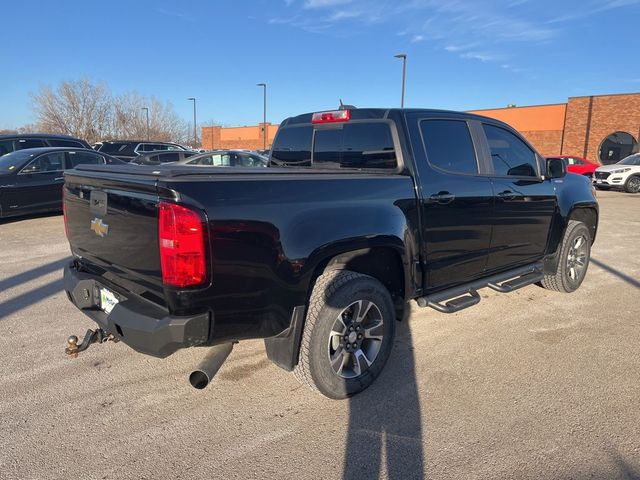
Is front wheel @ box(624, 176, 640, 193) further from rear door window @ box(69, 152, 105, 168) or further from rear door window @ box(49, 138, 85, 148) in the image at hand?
rear door window @ box(49, 138, 85, 148)

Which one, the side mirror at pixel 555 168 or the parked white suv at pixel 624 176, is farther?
the parked white suv at pixel 624 176

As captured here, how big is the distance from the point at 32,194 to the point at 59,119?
3944 centimetres

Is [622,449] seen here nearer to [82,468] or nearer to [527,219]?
[527,219]

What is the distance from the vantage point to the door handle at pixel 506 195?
419 cm

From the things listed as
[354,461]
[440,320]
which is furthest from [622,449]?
[440,320]

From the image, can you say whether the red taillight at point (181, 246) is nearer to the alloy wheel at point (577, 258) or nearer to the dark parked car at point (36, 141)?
the alloy wheel at point (577, 258)

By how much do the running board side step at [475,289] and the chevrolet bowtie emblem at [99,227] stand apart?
7.73 ft

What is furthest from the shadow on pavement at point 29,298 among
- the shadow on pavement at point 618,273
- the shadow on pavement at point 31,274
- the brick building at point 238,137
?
the brick building at point 238,137

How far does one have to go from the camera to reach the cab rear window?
11.9 ft

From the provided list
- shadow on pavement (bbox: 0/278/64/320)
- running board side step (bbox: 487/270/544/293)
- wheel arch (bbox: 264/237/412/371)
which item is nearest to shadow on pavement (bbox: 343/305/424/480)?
wheel arch (bbox: 264/237/412/371)

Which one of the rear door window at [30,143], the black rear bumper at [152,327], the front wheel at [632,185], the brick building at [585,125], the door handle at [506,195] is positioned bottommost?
the front wheel at [632,185]

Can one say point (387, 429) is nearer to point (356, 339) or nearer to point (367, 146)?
point (356, 339)

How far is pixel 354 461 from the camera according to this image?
2.51m

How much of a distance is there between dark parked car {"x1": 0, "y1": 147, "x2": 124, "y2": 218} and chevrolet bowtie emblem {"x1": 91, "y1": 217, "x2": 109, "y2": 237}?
7.40 meters
